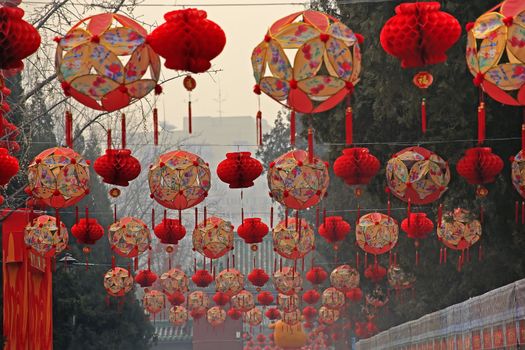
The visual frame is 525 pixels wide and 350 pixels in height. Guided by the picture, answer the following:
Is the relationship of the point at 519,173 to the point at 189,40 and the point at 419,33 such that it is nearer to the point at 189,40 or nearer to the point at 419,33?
the point at 419,33

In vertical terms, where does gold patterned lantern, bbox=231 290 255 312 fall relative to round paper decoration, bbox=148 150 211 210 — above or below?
below

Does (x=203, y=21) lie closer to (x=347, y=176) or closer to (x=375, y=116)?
(x=347, y=176)

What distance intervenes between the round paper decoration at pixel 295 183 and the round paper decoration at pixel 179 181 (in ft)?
3.09

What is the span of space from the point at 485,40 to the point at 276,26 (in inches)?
Result: 82.4

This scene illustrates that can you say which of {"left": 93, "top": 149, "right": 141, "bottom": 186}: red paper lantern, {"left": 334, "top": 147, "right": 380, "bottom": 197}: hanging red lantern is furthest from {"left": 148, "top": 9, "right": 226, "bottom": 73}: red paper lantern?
{"left": 334, "top": 147, "right": 380, "bottom": 197}: hanging red lantern

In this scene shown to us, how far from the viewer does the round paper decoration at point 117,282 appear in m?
29.6

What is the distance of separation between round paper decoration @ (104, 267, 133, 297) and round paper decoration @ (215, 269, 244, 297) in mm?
2165

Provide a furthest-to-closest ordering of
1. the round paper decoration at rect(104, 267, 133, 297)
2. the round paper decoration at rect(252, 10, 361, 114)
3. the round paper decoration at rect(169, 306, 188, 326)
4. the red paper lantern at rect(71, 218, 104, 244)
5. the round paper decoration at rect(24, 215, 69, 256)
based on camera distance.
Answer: the round paper decoration at rect(169, 306, 188, 326) → the round paper decoration at rect(104, 267, 133, 297) → the round paper decoration at rect(24, 215, 69, 256) → the red paper lantern at rect(71, 218, 104, 244) → the round paper decoration at rect(252, 10, 361, 114)

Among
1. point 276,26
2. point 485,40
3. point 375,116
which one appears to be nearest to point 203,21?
point 276,26

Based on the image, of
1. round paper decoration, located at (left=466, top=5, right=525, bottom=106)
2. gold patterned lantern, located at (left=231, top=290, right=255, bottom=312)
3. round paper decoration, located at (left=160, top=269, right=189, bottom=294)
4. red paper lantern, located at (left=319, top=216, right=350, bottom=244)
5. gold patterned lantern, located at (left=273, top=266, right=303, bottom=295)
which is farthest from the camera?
gold patterned lantern, located at (left=231, top=290, right=255, bottom=312)

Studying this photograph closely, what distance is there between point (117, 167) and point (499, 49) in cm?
625

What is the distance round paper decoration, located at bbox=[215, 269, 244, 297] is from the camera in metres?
31.0

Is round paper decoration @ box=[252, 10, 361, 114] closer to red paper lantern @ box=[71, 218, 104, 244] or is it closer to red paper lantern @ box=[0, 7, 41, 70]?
red paper lantern @ box=[0, 7, 41, 70]

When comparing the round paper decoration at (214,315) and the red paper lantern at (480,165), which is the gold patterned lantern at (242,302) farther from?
the red paper lantern at (480,165)
